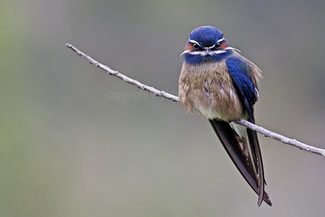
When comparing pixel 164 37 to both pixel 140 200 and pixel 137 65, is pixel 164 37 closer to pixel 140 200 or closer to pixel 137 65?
pixel 137 65

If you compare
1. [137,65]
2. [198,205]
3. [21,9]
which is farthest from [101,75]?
[198,205]

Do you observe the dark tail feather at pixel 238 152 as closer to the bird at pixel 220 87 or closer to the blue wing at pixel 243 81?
the bird at pixel 220 87

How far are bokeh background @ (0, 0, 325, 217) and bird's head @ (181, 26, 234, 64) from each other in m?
4.58

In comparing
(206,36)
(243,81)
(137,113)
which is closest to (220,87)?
(243,81)

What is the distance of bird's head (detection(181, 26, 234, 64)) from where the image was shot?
4.47m

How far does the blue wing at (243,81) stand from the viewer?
4625 mm

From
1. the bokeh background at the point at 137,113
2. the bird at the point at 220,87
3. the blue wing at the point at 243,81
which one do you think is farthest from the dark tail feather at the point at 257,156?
the bokeh background at the point at 137,113

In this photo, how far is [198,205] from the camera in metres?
8.89

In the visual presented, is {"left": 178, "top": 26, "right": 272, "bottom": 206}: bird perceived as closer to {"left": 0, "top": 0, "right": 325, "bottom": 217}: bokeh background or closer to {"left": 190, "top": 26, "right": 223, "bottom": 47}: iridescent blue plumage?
{"left": 190, "top": 26, "right": 223, "bottom": 47}: iridescent blue plumage

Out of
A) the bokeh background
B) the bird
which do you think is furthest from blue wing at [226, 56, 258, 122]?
the bokeh background

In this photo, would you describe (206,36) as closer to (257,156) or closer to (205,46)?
(205,46)

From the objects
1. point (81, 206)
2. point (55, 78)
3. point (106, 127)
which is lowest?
point (81, 206)

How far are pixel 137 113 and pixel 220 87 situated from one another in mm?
5806

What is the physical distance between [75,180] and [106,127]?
105 centimetres
